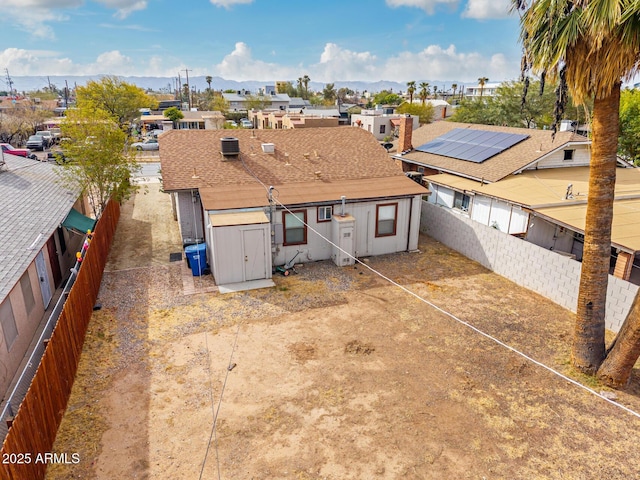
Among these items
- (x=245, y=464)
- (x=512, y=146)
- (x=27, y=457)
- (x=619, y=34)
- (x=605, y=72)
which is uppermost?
(x=619, y=34)

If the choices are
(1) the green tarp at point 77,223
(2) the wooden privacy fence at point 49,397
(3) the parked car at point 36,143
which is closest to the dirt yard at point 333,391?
(2) the wooden privacy fence at point 49,397

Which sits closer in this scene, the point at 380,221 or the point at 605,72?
the point at 605,72

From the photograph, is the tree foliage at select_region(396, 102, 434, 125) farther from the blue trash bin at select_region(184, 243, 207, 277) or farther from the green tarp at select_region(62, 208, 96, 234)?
the green tarp at select_region(62, 208, 96, 234)

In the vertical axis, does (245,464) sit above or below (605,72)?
below

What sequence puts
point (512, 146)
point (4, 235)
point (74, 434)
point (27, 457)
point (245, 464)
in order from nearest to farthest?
1. point (27, 457)
2. point (245, 464)
3. point (74, 434)
4. point (4, 235)
5. point (512, 146)

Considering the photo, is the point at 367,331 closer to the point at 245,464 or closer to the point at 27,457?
the point at 245,464

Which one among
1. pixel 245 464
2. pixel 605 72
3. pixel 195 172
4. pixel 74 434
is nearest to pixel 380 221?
pixel 195 172

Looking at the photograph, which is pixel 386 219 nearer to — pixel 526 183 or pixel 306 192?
pixel 306 192

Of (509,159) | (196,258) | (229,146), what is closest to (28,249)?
(196,258)

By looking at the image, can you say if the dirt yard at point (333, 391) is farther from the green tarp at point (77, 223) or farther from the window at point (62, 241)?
the window at point (62, 241)
